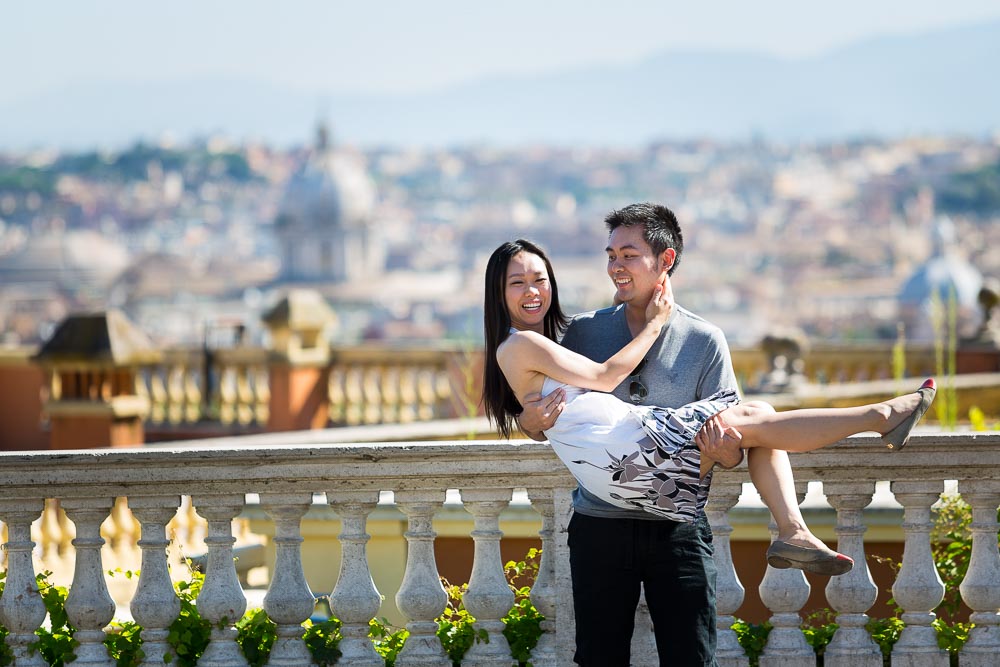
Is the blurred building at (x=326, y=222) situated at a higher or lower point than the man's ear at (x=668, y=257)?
higher

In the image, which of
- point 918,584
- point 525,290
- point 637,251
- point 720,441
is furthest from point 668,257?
point 918,584

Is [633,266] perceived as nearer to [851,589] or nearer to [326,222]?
[851,589]

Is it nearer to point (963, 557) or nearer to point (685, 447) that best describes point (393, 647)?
point (685, 447)

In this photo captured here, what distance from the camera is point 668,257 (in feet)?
12.0

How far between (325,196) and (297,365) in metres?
152

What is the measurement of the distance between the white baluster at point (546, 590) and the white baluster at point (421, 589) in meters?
0.24

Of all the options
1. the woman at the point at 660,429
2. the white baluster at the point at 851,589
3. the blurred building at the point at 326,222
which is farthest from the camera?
the blurred building at the point at 326,222

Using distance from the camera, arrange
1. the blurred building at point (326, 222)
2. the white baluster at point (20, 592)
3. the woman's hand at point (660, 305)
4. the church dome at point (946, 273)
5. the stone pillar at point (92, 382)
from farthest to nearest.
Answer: the blurred building at point (326, 222) → the church dome at point (946, 273) → the stone pillar at point (92, 382) → the white baluster at point (20, 592) → the woman's hand at point (660, 305)

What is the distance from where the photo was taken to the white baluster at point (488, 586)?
3990 mm

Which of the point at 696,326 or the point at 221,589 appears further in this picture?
the point at 221,589

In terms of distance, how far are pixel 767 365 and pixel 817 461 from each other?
841 cm

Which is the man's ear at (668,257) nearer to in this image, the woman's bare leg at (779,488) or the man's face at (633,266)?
the man's face at (633,266)

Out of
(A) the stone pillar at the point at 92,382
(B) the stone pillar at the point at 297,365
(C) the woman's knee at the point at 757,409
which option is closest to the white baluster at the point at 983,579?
(C) the woman's knee at the point at 757,409

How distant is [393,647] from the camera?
13.5 feet
